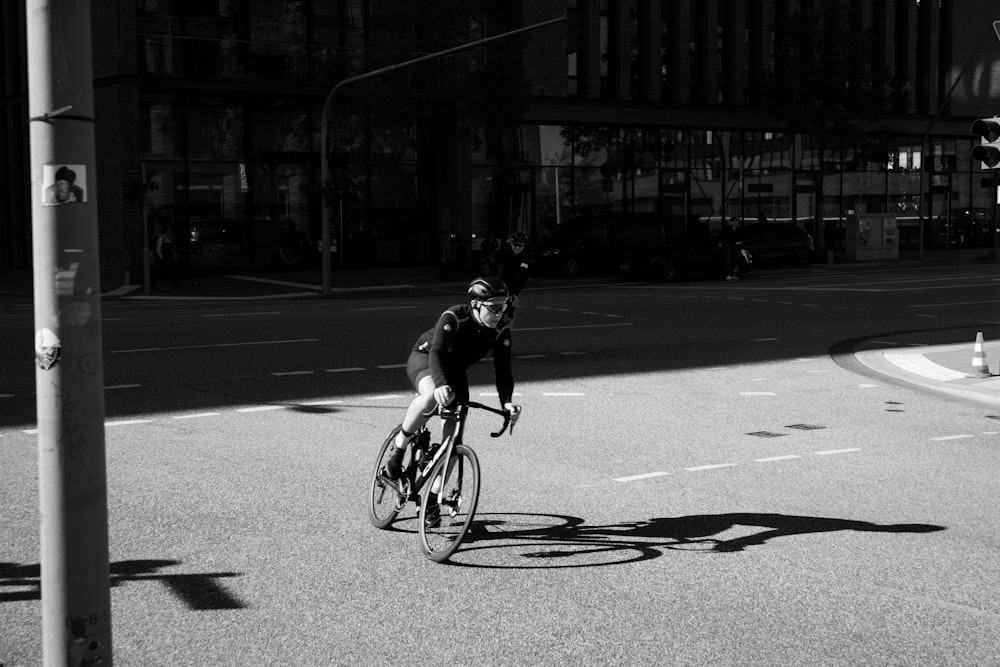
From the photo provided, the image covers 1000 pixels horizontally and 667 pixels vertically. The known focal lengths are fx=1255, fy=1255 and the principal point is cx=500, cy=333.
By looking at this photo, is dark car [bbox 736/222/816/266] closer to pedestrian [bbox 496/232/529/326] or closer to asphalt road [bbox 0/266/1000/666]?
pedestrian [bbox 496/232/529/326]

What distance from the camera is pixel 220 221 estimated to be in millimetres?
37938

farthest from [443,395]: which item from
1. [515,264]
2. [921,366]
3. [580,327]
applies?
[580,327]

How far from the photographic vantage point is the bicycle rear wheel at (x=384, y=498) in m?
7.49

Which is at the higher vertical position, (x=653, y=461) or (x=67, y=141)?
(x=67, y=141)

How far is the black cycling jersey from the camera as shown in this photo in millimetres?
7098

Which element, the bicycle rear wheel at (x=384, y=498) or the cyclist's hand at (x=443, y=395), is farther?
the bicycle rear wheel at (x=384, y=498)

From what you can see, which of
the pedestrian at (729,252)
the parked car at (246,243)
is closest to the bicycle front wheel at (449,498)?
the pedestrian at (729,252)

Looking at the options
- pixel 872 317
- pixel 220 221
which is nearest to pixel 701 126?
pixel 220 221

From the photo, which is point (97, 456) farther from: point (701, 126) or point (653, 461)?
point (701, 126)

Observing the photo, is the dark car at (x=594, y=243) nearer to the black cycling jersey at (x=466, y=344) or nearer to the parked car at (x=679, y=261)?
the parked car at (x=679, y=261)

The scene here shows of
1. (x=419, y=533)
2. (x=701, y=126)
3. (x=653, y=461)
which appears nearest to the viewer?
(x=419, y=533)

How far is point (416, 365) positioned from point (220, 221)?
3160 centimetres

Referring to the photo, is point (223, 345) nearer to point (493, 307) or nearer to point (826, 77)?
point (493, 307)

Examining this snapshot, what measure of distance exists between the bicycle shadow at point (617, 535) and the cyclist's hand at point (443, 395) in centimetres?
89
